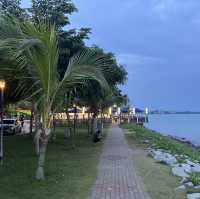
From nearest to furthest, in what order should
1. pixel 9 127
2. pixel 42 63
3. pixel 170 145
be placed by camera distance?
pixel 42 63, pixel 170 145, pixel 9 127

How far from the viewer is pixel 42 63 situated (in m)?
12.2

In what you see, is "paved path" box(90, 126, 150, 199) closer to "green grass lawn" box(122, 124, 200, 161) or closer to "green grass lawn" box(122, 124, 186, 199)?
"green grass lawn" box(122, 124, 186, 199)

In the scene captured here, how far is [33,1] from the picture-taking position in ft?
75.3

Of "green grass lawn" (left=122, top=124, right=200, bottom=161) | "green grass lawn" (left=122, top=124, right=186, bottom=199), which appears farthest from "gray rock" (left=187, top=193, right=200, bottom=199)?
"green grass lawn" (left=122, top=124, right=200, bottom=161)

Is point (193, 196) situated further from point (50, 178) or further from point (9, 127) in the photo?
point (9, 127)

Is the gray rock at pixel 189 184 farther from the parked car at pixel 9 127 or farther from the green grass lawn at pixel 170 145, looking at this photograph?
the parked car at pixel 9 127

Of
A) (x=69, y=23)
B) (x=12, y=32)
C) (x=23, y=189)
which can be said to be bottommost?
(x=23, y=189)

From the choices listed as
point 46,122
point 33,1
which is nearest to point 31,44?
point 46,122

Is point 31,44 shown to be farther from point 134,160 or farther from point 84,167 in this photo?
point 134,160

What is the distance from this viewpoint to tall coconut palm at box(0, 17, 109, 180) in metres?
11.6

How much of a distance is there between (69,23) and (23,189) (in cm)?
1345

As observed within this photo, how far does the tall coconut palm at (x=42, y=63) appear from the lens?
1162 cm

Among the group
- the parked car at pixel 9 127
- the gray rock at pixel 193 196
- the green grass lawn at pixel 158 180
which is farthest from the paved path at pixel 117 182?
the parked car at pixel 9 127

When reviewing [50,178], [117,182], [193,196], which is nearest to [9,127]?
[50,178]
